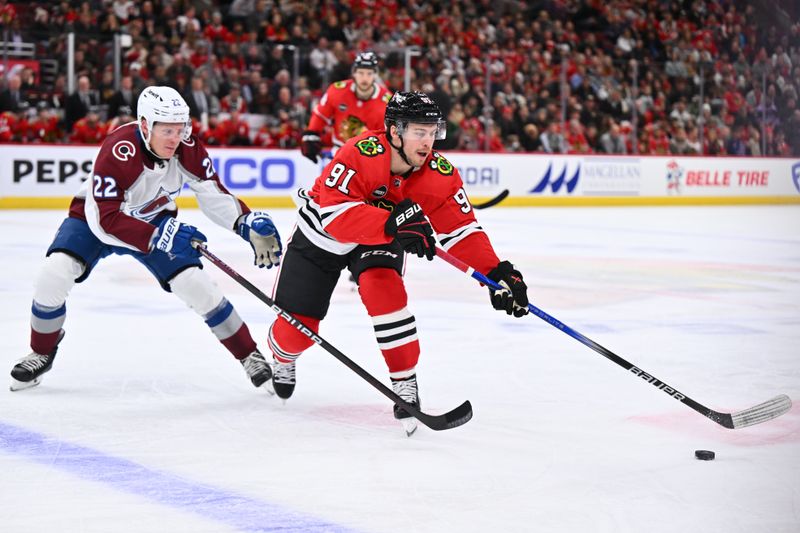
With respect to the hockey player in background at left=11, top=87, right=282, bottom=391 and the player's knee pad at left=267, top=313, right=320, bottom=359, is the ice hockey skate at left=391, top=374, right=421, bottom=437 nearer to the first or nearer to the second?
the player's knee pad at left=267, top=313, right=320, bottom=359

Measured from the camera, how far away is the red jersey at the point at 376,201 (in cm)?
290

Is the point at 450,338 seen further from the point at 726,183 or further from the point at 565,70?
the point at 726,183

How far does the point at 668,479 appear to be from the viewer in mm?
2498

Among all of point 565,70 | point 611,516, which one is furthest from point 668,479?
point 565,70

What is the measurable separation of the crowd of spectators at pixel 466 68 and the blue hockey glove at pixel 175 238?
7168mm

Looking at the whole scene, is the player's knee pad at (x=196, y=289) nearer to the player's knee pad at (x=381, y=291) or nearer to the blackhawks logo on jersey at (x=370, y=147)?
the player's knee pad at (x=381, y=291)

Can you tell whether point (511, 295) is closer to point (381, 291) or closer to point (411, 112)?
point (381, 291)

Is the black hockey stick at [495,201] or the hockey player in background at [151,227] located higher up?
the hockey player in background at [151,227]

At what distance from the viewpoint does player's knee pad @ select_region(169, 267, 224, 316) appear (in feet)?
11.0

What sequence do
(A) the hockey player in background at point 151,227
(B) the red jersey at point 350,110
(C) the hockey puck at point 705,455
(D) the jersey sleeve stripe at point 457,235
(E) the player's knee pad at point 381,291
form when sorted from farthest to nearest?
(B) the red jersey at point 350,110 < (A) the hockey player in background at point 151,227 < (D) the jersey sleeve stripe at point 457,235 < (E) the player's knee pad at point 381,291 < (C) the hockey puck at point 705,455

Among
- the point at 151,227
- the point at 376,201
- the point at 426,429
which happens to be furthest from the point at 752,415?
the point at 151,227

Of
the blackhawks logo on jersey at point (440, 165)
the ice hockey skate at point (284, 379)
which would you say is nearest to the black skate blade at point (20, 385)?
the ice hockey skate at point (284, 379)

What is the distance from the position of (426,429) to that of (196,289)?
895 mm

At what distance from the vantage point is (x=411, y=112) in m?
2.88
